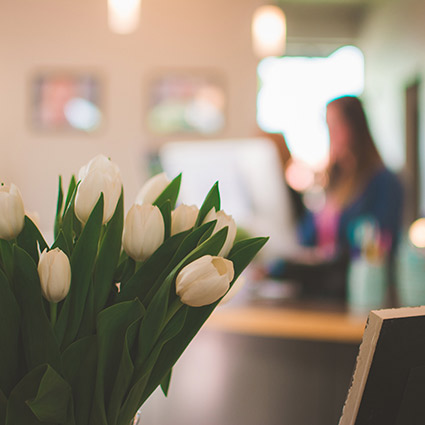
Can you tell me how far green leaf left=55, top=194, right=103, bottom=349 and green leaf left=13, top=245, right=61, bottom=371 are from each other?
0.07 feet

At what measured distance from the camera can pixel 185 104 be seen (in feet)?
16.1

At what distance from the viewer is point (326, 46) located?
7.06m

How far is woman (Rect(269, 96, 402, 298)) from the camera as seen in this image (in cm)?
204

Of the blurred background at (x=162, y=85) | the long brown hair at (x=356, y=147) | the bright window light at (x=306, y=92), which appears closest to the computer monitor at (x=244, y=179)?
the long brown hair at (x=356, y=147)

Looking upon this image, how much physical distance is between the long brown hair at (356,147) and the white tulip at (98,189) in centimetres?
183

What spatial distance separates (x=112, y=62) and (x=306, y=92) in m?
2.68

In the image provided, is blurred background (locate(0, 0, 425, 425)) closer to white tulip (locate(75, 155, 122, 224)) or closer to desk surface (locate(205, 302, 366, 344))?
desk surface (locate(205, 302, 366, 344))

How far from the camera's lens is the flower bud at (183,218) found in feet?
1.69

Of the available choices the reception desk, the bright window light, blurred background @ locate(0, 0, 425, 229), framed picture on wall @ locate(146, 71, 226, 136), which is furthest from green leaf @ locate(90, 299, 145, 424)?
the bright window light

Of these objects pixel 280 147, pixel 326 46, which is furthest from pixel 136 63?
pixel 326 46

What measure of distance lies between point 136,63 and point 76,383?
183 inches

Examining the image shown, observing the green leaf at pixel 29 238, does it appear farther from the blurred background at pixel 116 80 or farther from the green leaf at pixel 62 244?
the blurred background at pixel 116 80

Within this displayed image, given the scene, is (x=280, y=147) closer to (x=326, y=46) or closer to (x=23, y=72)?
(x=23, y=72)

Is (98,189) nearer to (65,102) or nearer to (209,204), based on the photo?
(209,204)
